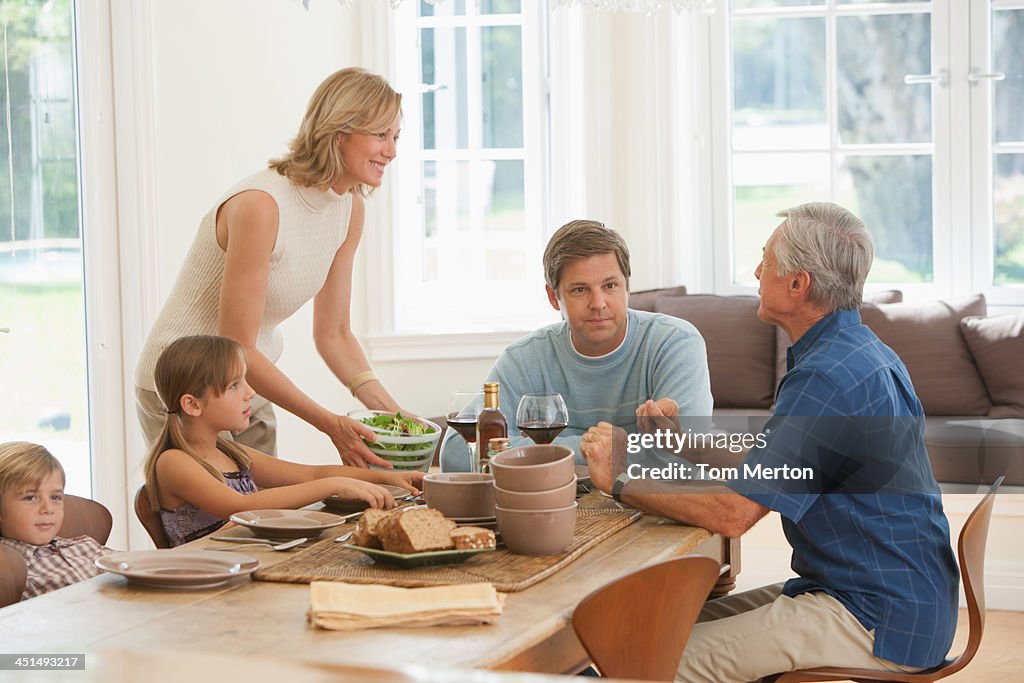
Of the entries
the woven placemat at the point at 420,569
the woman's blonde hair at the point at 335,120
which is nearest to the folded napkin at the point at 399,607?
the woven placemat at the point at 420,569

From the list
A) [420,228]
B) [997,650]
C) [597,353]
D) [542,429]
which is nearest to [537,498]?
[542,429]

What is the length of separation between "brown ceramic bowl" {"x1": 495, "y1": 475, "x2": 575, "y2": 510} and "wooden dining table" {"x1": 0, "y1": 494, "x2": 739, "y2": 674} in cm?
10

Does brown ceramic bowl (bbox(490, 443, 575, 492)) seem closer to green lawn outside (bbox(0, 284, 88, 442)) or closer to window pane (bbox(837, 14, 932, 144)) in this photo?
green lawn outside (bbox(0, 284, 88, 442))

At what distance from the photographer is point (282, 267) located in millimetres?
2770

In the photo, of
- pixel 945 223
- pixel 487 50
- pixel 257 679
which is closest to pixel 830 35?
pixel 945 223

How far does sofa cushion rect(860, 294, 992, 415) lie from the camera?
4.33 metres

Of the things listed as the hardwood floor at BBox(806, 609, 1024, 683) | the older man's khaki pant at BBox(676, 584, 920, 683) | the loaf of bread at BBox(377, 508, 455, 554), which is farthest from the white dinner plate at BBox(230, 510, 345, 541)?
the hardwood floor at BBox(806, 609, 1024, 683)

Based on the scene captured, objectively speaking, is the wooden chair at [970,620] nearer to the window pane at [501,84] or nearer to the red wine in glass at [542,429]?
the red wine in glass at [542,429]

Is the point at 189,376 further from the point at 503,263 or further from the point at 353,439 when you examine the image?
the point at 503,263

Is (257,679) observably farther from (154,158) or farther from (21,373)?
(154,158)

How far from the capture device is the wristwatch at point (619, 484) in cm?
221

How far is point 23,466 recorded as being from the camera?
2250 millimetres

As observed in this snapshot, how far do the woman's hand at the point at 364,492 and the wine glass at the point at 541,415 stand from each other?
29 cm

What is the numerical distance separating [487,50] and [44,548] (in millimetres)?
3195
